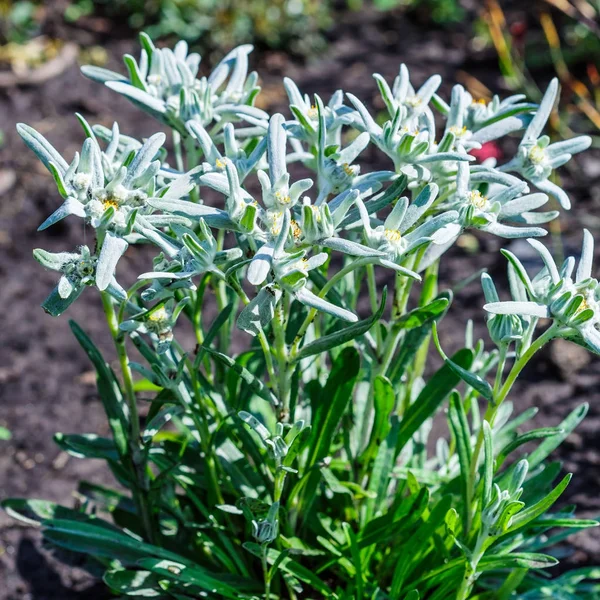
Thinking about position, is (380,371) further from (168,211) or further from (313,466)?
(168,211)

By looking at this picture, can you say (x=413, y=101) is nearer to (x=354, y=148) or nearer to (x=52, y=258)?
(x=354, y=148)

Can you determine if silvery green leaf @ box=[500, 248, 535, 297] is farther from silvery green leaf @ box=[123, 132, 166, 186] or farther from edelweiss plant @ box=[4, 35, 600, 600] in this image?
silvery green leaf @ box=[123, 132, 166, 186]

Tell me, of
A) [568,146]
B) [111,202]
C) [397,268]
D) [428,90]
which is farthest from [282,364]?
[568,146]

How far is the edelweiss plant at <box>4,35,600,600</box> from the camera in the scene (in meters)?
1.43

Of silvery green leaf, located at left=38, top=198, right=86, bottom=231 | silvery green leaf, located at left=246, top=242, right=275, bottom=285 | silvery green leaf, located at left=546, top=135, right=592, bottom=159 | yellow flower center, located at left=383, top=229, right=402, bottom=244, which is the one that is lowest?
yellow flower center, located at left=383, top=229, right=402, bottom=244

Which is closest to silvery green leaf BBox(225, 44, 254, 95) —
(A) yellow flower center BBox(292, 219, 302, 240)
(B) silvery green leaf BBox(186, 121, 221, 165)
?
(B) silvery green leaf BBox(186, 121, 221, 165)

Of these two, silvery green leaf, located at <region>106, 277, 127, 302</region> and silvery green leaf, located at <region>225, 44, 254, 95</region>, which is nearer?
silvery green leaf, located at <region>106, 277, 127, 302</region>

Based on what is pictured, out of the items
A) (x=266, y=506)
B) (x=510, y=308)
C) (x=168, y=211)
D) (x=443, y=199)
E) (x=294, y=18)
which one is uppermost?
(x=294, y=18)

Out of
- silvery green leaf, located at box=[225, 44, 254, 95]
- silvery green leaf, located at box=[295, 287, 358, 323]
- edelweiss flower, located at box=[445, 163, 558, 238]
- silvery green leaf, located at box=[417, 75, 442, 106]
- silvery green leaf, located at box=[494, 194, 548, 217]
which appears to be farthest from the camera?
silvery green leaf, located at box=[225, 44, 254, 95]

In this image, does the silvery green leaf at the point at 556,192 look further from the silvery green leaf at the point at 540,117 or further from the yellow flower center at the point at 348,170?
the yellow flower center at the point at 348,170

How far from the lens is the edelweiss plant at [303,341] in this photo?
4.71ft

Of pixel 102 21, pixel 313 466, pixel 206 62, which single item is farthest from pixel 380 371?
pixel 102 21

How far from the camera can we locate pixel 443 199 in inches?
64.3

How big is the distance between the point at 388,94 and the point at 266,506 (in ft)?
2.88
